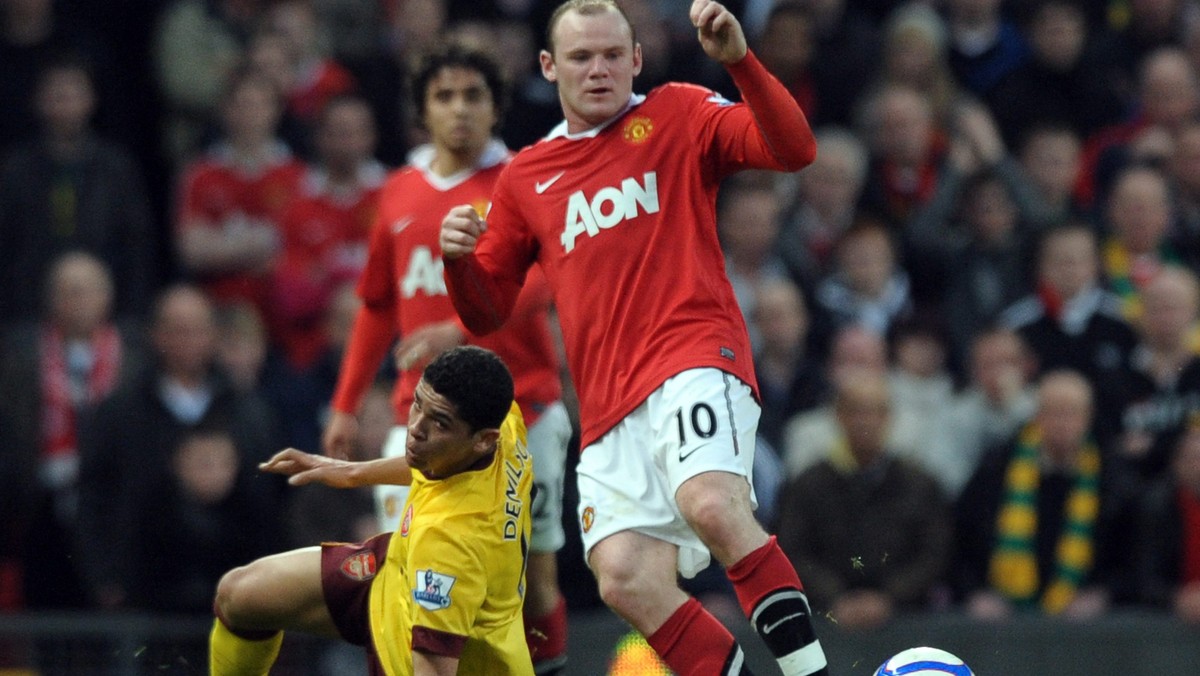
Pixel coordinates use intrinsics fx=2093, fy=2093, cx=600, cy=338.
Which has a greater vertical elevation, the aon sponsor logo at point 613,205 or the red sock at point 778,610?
the aon sponsor logo at point 613,205

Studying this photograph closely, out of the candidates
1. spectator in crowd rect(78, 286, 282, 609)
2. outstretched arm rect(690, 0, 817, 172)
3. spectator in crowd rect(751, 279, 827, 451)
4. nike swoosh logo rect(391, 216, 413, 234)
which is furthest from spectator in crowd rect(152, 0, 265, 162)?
outstretched arm rect(690, 0, 817, 172)

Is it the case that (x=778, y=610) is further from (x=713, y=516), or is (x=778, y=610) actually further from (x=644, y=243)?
(x=644, y=243)

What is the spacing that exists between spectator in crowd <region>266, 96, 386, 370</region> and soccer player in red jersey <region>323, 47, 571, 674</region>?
3.63 metres

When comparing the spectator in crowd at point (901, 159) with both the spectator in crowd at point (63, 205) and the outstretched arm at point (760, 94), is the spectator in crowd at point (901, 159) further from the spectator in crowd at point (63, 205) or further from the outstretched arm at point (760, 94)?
the outstretched arm at point (760, 94)

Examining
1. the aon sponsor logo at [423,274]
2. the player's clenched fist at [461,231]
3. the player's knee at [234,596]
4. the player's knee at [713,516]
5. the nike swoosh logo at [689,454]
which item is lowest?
the player's knee at [234,596]

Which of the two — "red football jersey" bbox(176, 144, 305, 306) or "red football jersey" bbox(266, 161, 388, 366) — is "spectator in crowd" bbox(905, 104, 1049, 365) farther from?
"red football jersey" bbox(176, 144, 305, 306)

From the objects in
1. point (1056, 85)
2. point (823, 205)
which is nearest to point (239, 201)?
point (823, 205)

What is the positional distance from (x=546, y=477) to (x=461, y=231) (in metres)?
1.44

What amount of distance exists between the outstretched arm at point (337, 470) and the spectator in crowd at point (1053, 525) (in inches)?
172

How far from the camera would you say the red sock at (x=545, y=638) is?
7848mm

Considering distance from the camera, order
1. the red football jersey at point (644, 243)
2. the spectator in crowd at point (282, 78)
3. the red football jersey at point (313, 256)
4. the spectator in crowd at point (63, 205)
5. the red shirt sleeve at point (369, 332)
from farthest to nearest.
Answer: the spectator in crowd at point (282, 78) < the red football jersey at point (313, 256) < the spectator in crowd at point (63, 205) < the red shirt sleeve at point (369, 332) < the red football jersey at point (644, 243)

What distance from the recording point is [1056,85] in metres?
13.5

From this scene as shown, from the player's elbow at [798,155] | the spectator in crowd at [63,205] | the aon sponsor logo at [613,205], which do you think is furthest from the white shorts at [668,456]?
the spectator in crowd at [63,205]

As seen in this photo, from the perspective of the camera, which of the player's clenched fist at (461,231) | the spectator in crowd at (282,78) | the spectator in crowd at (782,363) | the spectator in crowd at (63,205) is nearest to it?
the player's clenched fist at (461,231)
